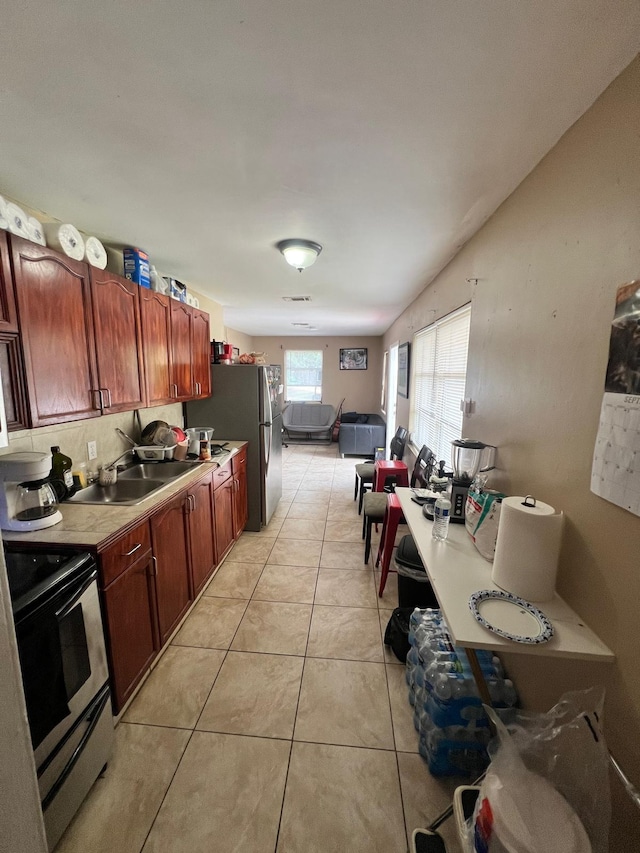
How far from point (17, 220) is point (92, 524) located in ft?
4.21

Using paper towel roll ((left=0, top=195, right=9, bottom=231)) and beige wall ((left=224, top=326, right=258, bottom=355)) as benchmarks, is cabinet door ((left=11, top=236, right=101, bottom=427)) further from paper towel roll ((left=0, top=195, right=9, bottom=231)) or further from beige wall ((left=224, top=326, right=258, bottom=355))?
beige wall ((left=224, top=326, right=258, bottom=355))

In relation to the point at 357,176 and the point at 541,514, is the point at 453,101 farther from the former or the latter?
the point at 541,514

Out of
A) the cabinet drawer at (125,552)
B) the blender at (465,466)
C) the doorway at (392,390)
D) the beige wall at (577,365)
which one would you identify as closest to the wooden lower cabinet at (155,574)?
the cabinet drawer at (125,552)

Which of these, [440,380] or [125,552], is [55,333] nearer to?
[125,552]

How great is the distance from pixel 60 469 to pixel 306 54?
1.98 meters

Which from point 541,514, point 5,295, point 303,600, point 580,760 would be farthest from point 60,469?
point 580,760

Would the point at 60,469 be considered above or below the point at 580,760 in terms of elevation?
above

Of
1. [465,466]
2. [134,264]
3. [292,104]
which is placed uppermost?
[292,104]

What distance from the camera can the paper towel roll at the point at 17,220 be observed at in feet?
4.26

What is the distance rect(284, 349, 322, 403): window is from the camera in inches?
309

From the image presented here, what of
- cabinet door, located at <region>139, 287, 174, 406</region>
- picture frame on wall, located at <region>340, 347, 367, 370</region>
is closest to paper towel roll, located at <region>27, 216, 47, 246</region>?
cabinet door, located at <region>139, 287, 174, 406</region>

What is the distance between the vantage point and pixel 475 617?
0.98 m

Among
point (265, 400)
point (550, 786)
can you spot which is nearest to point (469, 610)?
point (550, 786)

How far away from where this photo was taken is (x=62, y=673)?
1.09 meters
